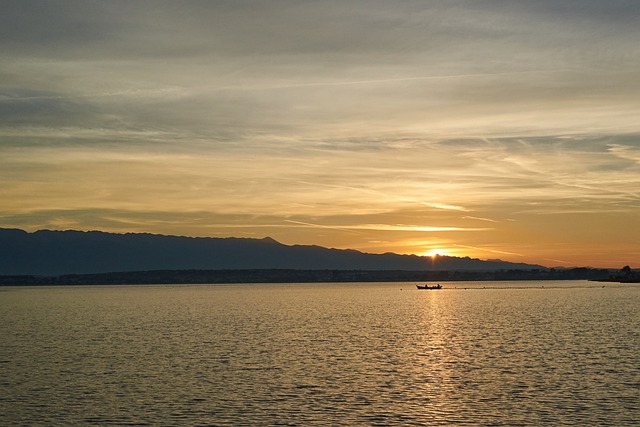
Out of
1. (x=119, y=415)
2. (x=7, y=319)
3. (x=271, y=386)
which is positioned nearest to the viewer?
(x=119, y=415)

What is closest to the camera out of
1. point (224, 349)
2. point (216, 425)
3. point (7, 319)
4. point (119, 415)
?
point (216, 425)

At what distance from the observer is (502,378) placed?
75875mm

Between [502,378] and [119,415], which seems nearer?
[119,415]

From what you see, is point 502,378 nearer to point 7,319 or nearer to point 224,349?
Answer: point 224,349

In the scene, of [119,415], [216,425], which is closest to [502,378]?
[216,425]

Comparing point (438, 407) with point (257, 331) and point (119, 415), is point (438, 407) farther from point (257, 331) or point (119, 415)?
point (257, 331)

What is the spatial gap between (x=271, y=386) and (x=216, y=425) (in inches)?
670

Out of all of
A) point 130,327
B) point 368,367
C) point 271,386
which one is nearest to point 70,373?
point 271,386

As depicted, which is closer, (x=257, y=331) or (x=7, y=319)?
(x=257, y=331)

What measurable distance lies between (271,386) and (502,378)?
22.8 metres

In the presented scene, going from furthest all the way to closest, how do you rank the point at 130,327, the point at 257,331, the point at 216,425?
the point at 130,327
the point at 257,331
the point at 216,425

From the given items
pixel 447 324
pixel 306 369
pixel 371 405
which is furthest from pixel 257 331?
pixel 371 405

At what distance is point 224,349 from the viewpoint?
106 m

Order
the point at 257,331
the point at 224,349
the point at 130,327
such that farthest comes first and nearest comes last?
the point at 130,327 → the point at 257,331 → the point at 224,349
